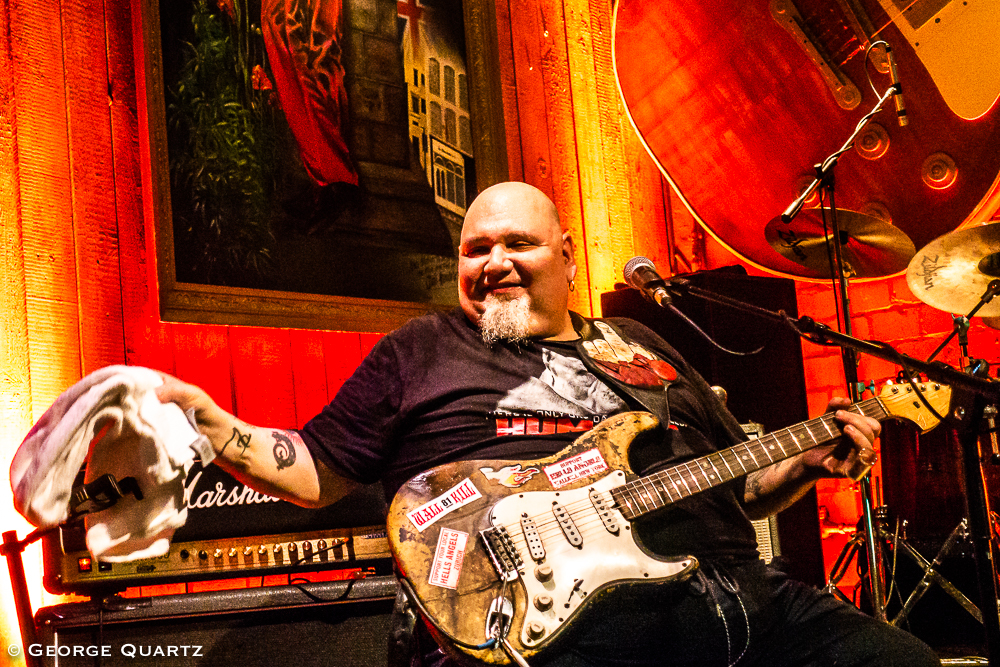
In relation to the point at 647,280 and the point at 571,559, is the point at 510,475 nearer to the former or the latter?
the point at 571,559

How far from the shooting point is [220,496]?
A: 211 cm

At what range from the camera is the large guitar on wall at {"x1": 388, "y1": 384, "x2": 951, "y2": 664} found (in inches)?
60.9

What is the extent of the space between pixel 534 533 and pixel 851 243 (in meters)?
2.07

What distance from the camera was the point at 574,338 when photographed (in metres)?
2.15

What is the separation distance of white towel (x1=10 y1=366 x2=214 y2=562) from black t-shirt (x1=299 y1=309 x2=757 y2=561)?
0.50 meters

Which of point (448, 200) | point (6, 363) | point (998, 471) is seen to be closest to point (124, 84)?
point (6, 363)

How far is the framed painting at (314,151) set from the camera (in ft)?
9.05

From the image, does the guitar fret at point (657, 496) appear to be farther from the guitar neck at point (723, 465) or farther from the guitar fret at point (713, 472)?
the guitar fret at point (713, 472)

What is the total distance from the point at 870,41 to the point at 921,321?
1.46 metres

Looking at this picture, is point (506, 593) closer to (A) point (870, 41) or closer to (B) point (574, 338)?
(B) point (574, 338)

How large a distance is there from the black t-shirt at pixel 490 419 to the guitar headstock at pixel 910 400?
0.39 metres

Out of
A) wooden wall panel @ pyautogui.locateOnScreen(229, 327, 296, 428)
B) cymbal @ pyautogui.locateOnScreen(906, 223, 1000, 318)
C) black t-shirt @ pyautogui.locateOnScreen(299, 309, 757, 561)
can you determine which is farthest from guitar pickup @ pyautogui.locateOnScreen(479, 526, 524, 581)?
cymbal @ pyautogui.locateOnScreen(906, 223, 1000, 318)

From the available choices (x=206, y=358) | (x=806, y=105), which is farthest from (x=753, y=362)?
(x=206, y=358)

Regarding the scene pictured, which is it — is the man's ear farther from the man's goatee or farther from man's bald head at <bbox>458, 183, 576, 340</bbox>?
the man's goatee
